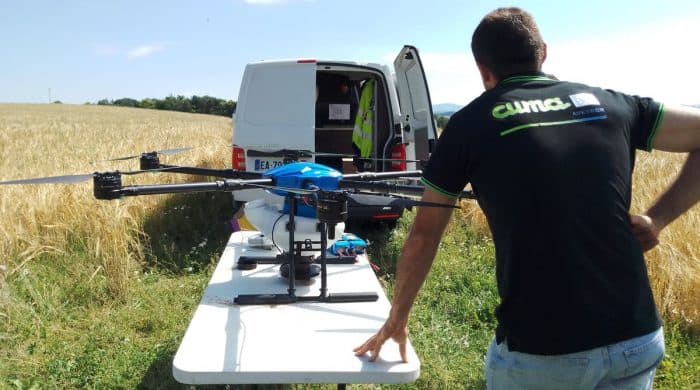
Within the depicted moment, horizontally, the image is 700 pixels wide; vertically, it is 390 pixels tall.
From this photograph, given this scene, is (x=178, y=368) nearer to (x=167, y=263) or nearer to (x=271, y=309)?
(x=271, y=309)

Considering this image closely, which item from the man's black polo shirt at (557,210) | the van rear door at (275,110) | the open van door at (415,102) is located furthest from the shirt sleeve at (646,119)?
the van rear door at (275,110)

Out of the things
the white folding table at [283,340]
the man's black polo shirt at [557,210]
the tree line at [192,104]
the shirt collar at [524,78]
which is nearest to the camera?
the man's black polo shirt at [557,210]

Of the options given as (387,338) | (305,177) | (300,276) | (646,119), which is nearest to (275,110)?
(300,276)

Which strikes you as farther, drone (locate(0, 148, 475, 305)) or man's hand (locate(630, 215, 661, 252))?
Answer: drone (locate(0, 148, 475, 305))

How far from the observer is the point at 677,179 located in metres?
1.98

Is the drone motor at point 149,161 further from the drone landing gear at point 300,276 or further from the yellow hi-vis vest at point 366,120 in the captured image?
the yellow hi-vis vest at point 366,120

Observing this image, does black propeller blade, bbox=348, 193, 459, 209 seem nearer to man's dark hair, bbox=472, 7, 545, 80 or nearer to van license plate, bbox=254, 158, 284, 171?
man's dark hair, bbox=472, 7, 545, 80

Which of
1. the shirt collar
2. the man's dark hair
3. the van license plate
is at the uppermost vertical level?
the man's dark hair

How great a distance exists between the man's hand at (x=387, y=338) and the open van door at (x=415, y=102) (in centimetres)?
396

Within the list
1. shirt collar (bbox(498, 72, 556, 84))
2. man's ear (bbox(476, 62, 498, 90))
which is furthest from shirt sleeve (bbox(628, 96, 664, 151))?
man's ear (bbox(476, 62, 498, 90))

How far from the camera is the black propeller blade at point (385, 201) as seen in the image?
5.72 ft

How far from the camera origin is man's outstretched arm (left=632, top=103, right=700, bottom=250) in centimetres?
182

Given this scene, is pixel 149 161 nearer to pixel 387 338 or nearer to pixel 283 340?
pixel 283 340

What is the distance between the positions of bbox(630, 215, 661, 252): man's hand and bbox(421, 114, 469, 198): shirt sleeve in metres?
0.61
